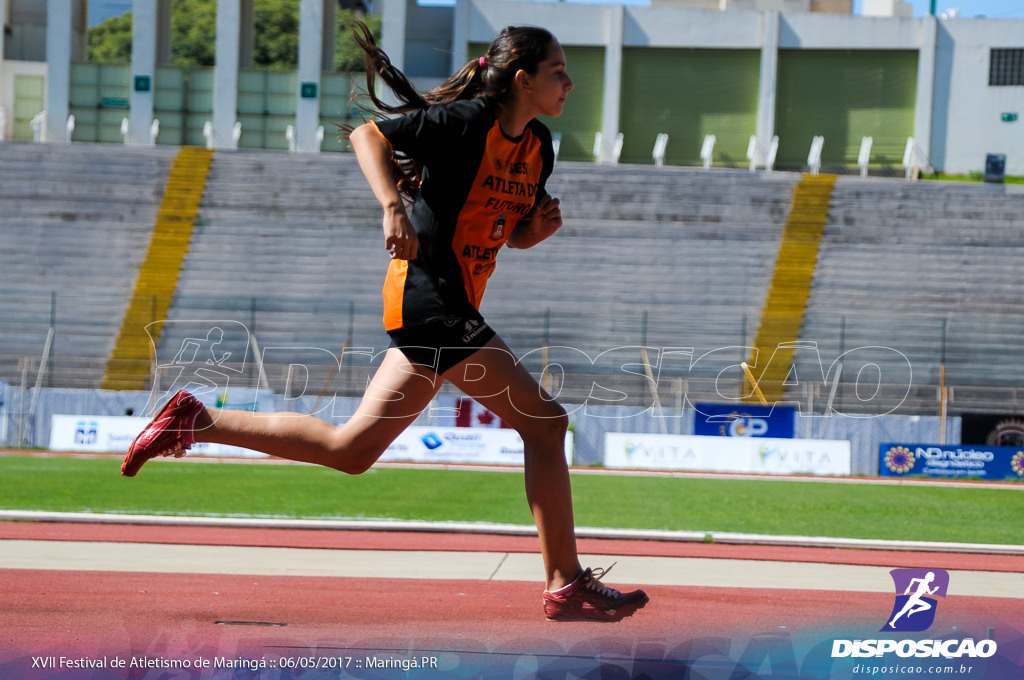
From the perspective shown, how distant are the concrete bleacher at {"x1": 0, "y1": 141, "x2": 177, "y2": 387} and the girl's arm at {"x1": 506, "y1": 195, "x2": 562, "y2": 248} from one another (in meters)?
21.9

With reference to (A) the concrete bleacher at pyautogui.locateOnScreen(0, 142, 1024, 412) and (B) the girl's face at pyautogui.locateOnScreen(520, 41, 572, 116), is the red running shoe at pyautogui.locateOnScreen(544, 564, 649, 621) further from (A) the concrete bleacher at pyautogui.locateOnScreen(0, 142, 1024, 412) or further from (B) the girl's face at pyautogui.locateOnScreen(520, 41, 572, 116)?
(A) the concrete bleacher at pyautogui.locateOnScreen(0, 142, 1024, 412)

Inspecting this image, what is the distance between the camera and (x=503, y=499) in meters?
13.9

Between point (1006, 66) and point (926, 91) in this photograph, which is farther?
point (1006, 66)

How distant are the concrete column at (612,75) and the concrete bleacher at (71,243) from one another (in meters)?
15.6

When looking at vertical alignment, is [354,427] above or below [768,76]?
below

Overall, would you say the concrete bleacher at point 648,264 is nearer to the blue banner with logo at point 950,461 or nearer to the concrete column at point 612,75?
the blue banner with logo at point 950,461

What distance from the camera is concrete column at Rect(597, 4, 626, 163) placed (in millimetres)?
39250

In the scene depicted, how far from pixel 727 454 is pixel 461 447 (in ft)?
16.5

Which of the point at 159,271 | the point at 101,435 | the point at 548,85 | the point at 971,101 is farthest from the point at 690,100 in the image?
the point at 548,85

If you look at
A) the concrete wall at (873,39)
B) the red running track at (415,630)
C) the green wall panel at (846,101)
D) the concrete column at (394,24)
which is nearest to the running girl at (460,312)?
the red running track at (415,630)

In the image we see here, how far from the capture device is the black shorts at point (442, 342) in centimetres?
399

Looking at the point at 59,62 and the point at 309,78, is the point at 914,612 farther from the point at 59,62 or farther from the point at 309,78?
the point at 59,62

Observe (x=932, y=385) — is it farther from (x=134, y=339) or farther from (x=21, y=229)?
(x=21, y=229)

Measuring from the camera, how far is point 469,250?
13.6ft
